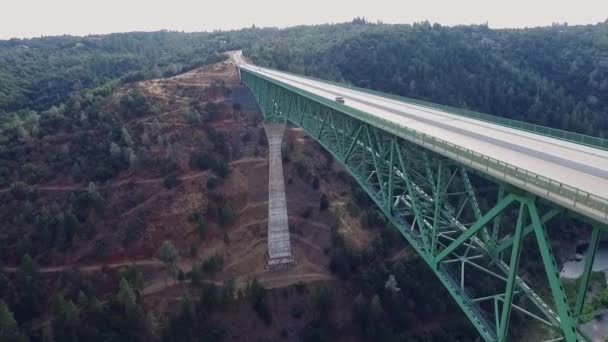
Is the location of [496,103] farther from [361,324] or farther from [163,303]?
[163,303]

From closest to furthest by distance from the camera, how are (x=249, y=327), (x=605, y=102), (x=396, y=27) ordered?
(x=249, y=327) < (x=605, y=102) < (x=396, y=27)

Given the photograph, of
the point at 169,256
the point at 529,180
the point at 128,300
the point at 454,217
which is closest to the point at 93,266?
the point at 169,256

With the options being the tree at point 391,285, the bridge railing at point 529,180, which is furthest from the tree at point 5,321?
the bridge railing at point 529,180

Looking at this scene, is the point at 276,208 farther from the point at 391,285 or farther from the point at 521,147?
the point at 521,147

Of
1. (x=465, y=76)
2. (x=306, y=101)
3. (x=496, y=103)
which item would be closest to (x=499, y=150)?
(x=306, y=101)

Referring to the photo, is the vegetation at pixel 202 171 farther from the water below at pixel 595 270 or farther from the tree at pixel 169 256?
the water below at pixel 595 270

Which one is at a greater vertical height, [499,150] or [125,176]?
[499,150]
